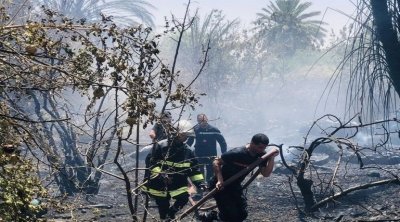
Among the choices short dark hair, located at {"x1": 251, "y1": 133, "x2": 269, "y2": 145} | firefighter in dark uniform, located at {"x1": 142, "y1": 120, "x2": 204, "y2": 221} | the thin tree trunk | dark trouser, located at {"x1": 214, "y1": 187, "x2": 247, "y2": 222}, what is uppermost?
the thin tree trunk

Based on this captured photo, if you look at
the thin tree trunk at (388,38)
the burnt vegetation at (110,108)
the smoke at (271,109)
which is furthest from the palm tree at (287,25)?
the thin tree trunk at (388,38)

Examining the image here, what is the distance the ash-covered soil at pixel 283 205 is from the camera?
583 centimetres

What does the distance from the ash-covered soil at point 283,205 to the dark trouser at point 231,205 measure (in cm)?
44

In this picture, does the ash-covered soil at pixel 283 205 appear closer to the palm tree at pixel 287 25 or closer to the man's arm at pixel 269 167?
the man's arm at pixel 269 167

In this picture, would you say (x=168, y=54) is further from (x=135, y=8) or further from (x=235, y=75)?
(x=135, y=8)

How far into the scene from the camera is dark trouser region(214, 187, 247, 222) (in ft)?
17.0

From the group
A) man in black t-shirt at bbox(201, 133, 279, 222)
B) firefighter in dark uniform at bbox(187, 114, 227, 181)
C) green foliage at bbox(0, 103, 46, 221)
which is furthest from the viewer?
firefighter in dark uniform at bbox(187, 114, 227, 181)

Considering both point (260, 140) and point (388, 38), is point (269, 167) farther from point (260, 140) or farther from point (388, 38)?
point (388, 38)

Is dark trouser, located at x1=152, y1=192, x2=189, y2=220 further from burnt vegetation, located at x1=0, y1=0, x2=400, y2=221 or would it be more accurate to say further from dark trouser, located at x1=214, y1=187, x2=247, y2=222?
dark trouser, located at x1=214, y1=187, x2=247, y2=222

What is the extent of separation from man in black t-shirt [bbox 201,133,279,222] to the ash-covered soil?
0.48m

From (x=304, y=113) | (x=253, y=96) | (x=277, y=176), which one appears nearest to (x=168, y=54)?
(x=253, y=96)

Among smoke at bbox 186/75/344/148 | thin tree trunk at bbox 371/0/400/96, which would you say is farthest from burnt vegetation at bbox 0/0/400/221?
smoke at bbox 186/75/344/148

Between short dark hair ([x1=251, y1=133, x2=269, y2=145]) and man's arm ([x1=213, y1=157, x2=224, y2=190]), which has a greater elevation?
short dark hair ([x1=251, y1=133, x2=269, y2=145])

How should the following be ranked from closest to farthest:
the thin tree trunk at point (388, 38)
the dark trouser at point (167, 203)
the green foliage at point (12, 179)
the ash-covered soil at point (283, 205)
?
the green foliage at point (12, 179) < the thin tree trunk at point (388, 38) < the dark trouser at point (167, 203) < the ash-covered soil at point (283, 205)
